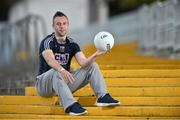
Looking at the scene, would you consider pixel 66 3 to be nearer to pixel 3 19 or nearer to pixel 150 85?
pixel 3 19

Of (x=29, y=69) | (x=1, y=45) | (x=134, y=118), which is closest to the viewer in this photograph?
(x=134, y=118)

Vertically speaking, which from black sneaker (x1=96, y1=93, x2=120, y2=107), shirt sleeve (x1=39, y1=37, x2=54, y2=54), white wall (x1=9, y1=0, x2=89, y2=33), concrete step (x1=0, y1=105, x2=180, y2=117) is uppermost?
white wall (x1=9, y1=0, x2=89, y2=33)

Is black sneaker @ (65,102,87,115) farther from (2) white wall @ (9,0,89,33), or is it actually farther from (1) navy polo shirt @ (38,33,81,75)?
(2) white wall @ (9,0,89,33)

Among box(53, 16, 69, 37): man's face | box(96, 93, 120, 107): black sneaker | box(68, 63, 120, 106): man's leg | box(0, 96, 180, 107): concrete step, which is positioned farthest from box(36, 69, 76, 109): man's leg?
box(53, 16, 69, 37): man's face

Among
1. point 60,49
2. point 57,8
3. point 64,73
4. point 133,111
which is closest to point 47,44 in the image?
point 60,49

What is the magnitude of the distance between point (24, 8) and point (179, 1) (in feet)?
71.6

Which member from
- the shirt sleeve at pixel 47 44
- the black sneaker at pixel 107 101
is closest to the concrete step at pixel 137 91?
the black sneaker at pixel 107 101

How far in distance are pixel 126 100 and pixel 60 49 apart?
43.8 inches

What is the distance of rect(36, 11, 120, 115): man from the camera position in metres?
8.53

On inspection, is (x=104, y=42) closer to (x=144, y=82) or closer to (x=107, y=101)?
(x=107, y=101)

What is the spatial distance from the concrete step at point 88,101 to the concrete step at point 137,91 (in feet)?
0.72

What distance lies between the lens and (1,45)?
735 inches

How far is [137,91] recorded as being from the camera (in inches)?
367

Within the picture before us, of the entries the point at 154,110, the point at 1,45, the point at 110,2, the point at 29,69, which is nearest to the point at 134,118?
the point at 154,110
